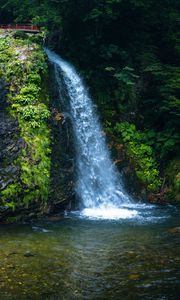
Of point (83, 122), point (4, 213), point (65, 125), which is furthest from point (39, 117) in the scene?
point (4, 213)

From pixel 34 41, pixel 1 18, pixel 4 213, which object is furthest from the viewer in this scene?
pixel 1 18

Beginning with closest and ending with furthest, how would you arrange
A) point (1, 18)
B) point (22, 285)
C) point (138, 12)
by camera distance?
point (22, 285)
point (138, 12)
point (1, 18)

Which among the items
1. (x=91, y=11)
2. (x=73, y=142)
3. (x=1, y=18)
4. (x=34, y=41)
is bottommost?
(x=73, y=142)

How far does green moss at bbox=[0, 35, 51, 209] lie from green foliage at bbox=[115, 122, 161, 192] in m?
3.74

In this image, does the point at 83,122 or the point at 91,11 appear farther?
the point at 91,11

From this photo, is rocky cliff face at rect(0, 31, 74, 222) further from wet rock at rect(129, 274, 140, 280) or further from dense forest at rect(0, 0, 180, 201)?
wet rock at rect(129, 274, 140, 280)

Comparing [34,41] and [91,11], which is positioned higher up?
[91,11]

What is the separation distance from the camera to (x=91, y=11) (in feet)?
52.0

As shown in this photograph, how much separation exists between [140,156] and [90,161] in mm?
2351

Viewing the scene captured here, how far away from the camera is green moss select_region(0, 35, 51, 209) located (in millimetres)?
11202

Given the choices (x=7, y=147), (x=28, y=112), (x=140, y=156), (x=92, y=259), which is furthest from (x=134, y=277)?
(x=140, y=156)

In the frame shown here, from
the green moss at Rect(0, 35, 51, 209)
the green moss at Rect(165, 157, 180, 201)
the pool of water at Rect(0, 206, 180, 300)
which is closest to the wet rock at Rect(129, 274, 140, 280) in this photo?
the pool of water at Rect(0, 206, 180, 300)

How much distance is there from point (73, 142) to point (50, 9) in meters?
A: 5.74

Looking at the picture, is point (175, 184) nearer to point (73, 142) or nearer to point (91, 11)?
point (73, 142)
